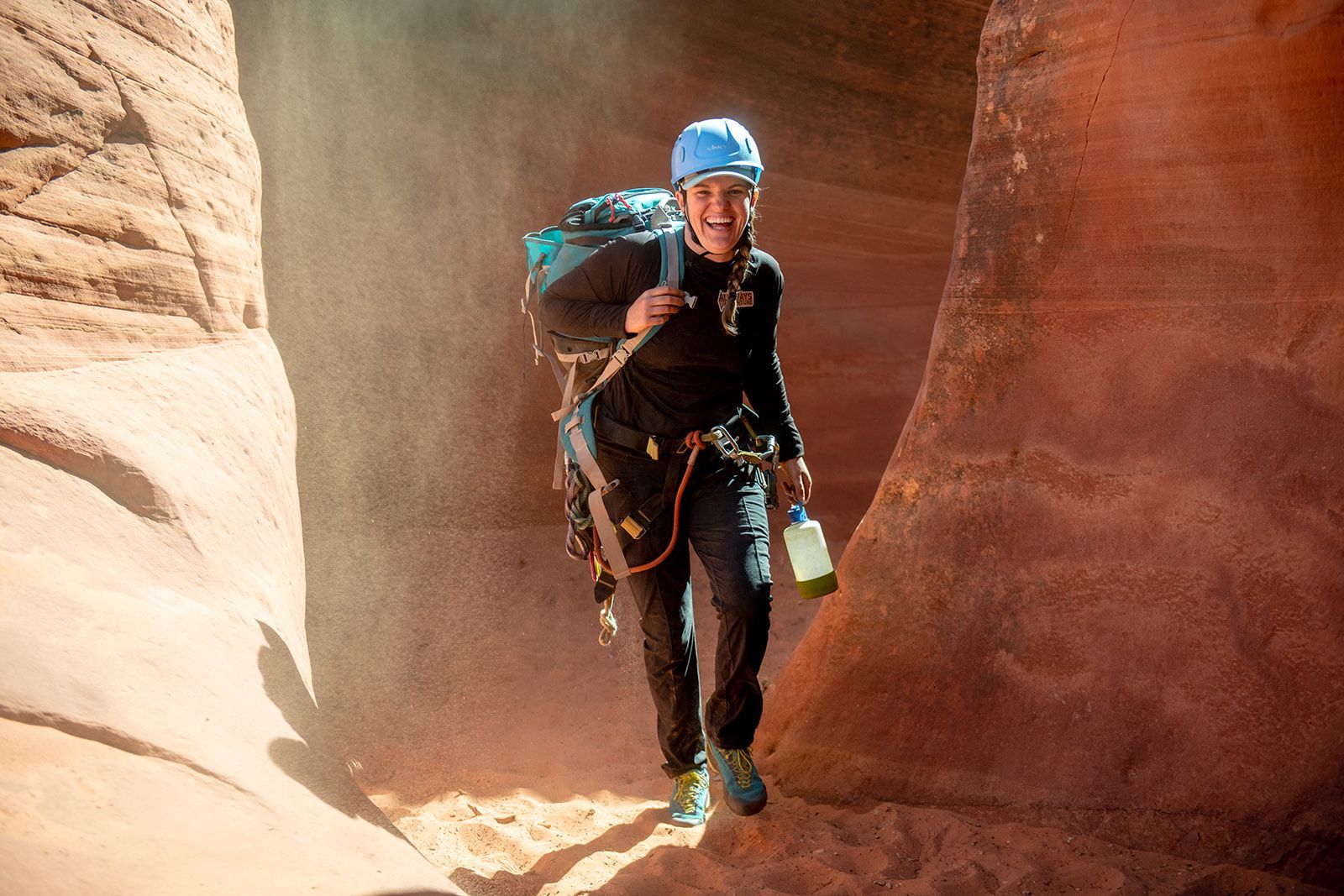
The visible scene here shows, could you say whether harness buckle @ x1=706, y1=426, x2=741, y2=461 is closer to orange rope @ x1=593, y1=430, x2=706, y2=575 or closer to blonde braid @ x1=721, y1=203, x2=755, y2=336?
orange rope @ x1=593, y1=430, x2=706, y2=575

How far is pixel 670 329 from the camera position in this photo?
3086mm

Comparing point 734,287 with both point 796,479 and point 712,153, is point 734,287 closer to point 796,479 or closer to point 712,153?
point 712,153

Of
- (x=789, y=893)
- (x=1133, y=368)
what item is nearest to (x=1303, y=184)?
(x=1133, y=368)

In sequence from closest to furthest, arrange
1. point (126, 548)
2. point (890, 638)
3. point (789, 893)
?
point (126, 548) < point (789, 893) < point (890, 638)

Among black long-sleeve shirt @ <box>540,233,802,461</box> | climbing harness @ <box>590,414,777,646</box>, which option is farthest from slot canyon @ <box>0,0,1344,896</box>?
black long-sleeve shirt @ <box>540,233,802,461</box>

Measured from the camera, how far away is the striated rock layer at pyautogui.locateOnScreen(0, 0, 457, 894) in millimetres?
1929

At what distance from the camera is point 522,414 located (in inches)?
245

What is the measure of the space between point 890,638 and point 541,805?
1.38 m

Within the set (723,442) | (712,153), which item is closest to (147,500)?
(723,442)

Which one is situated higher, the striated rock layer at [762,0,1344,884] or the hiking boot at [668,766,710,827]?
the striated rock layer at [762,0,1344,884]

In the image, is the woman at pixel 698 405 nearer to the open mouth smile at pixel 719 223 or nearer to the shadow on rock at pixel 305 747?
the open mouth smile at pixel 719 223

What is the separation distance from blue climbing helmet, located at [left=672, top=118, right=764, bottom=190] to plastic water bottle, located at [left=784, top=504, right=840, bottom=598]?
1.01m

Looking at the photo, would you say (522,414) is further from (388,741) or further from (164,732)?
(164,732)

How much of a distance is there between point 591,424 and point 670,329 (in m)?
0.42
